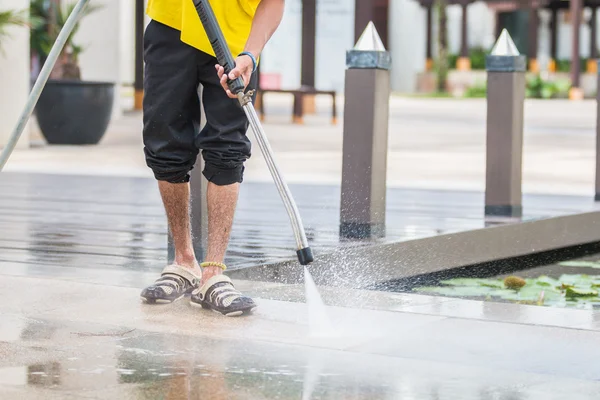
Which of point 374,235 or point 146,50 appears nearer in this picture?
point 146,50

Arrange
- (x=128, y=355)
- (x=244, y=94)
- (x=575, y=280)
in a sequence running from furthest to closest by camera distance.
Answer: (x=575, y=280) → (x=244, y=94) → (x=128, y=355)

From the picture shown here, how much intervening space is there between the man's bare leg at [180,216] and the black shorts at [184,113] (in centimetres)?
10

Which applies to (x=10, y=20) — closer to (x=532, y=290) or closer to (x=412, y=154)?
(x=412, y=154)

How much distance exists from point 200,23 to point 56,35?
1194 cm

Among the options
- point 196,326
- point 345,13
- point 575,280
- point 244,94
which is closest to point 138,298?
point 196,326

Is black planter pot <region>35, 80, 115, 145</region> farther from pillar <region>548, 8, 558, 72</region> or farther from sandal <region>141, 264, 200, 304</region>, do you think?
pillar <region>548, 8, 558, 72</region>

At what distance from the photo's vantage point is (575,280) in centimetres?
620

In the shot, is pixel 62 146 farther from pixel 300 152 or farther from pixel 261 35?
pixel 261 35

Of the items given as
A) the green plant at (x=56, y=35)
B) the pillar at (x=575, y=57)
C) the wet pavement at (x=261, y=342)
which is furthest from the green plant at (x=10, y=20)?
the pillar at (x=575, y=57)

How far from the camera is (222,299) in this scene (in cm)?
431

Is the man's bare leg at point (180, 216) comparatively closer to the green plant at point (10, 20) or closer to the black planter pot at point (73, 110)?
the green plant at point (10, 20)

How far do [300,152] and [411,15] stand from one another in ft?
89.4

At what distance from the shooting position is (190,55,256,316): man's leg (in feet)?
14.5

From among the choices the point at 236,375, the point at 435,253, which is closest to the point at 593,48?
the point at 435,253
